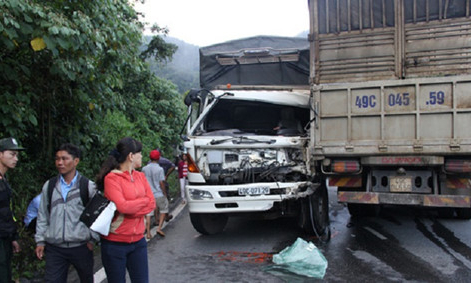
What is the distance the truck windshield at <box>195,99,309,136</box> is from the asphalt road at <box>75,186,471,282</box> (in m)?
1.72

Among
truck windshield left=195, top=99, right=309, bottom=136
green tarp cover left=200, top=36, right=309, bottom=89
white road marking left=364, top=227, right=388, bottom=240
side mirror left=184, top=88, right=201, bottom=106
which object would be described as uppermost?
green tarp cover left=200, top=36, right=309, bottom=89

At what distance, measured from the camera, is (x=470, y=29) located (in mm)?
6016

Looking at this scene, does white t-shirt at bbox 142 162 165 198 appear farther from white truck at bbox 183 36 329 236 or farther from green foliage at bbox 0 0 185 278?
green foliage at bbox 0 0 185 278

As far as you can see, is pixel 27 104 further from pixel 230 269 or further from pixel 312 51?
pixel 312 51

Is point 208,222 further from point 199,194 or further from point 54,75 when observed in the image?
point 54,75

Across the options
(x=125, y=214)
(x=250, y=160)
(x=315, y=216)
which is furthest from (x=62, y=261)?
(x=315, y=216)

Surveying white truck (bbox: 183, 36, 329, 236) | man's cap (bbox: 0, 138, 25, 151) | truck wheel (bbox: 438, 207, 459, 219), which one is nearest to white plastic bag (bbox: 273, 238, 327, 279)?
white truck (bbox: 183, 36, 329, 236)

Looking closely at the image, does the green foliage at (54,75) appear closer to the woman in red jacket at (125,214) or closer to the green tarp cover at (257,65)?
the woman in red jacket at (125,214)

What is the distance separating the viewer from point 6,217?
3.54 meters

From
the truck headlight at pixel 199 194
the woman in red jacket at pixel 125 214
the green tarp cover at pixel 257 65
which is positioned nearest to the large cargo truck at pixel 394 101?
the truck headlight at pixel 199 194

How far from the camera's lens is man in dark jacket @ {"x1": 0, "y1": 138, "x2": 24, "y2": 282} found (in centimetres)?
352

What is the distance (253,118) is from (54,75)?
3.29 meters

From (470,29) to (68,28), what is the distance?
201 inches

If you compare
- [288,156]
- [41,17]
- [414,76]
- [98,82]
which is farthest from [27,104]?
[414,76]
